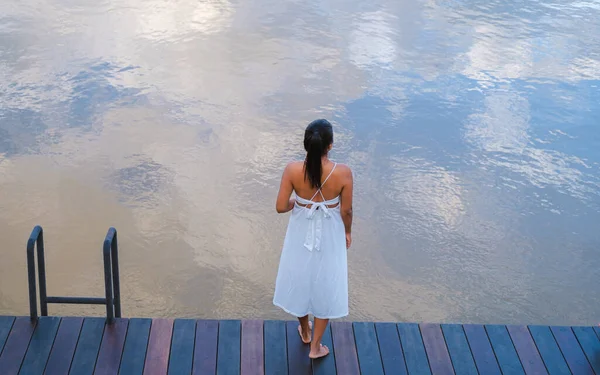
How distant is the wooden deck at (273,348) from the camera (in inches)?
154

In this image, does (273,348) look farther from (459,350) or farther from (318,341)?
(459,350)

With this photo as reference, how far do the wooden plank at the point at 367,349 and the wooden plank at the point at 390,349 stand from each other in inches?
1.1

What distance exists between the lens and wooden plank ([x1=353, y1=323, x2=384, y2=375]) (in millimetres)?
3951

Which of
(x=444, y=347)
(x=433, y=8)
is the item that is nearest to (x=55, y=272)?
(x=444, y=347)

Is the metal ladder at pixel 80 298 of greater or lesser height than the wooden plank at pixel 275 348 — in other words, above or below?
above

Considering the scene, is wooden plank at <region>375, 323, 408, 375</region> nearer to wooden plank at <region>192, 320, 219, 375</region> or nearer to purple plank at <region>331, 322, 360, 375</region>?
purple plank at <region>331, 322, 360, 375</region>

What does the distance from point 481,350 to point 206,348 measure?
4.97 ft

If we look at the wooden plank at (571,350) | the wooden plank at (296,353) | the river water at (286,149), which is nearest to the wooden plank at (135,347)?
the wooden plank at (296,353)

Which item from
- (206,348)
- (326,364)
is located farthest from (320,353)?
(206,348)

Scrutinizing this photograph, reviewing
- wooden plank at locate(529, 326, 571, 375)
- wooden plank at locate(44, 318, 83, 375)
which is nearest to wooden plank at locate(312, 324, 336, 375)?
wooden plank at locate(529, 326, 571, 375)

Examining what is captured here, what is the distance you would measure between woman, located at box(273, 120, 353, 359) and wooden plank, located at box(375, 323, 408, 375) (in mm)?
347

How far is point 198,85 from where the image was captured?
29.0ft

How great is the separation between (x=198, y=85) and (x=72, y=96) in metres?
1.44

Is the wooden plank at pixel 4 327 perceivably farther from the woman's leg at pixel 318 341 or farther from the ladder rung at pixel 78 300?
the woman's leg at pixel 318 341
